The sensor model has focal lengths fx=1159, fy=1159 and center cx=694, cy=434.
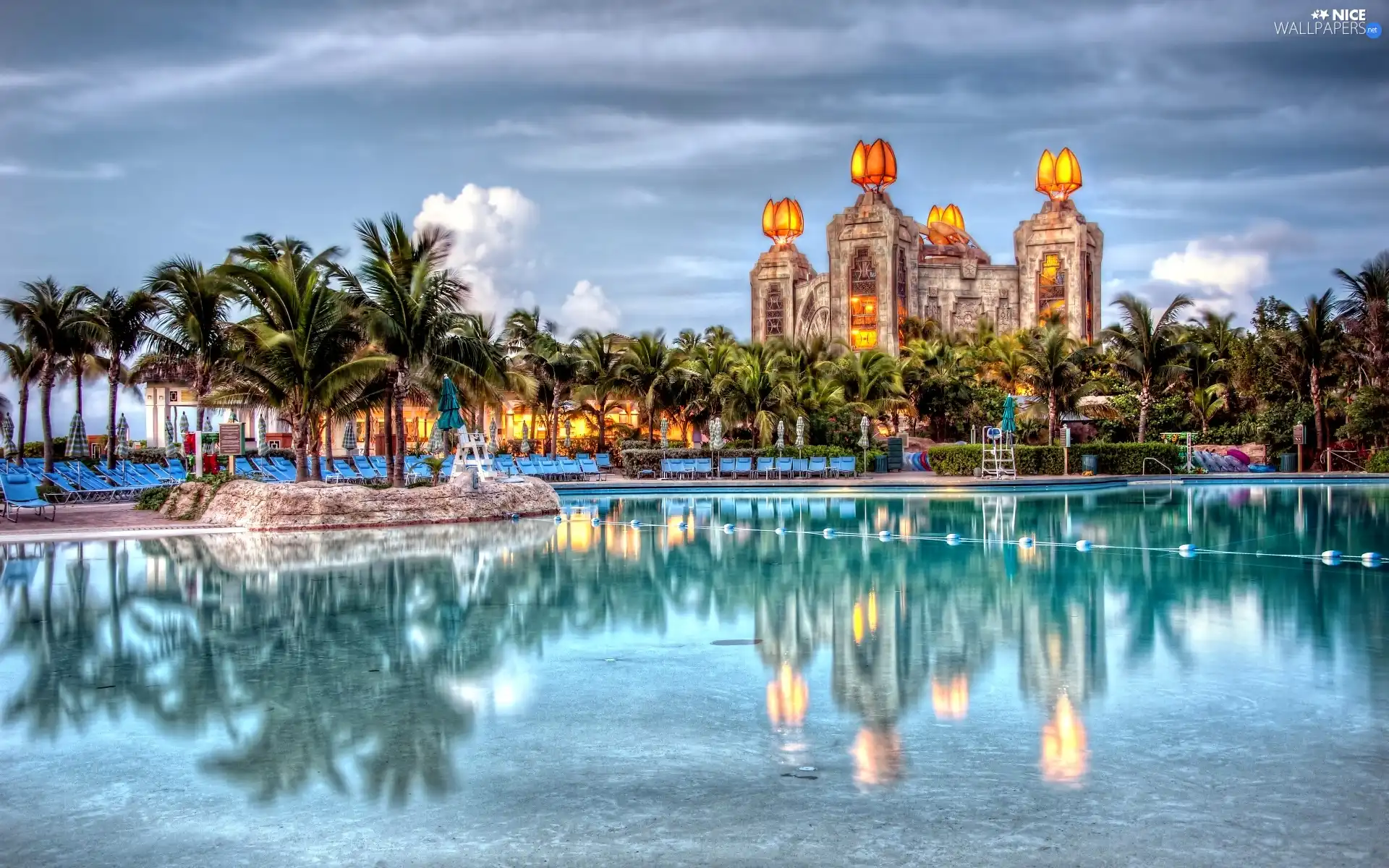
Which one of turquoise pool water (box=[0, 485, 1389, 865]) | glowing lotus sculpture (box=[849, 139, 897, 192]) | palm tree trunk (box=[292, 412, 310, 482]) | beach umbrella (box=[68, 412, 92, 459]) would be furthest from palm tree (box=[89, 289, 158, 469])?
glowing lotus sculpture (box=[849, 139, 897, 192])

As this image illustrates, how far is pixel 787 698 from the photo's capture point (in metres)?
5.59

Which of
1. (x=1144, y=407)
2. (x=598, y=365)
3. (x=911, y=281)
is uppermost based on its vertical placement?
(x=911, y=281)

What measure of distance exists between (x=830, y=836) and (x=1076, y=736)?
1635 millimetres

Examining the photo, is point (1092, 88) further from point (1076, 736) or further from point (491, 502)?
point (1076, 736)

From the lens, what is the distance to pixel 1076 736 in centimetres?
487

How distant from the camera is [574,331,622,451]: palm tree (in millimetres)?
32688

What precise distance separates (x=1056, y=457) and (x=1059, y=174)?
4548 cm

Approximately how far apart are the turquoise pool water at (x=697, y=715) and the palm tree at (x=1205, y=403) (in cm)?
2678

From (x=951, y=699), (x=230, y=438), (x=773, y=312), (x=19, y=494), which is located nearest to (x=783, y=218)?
(x=773, y=312)

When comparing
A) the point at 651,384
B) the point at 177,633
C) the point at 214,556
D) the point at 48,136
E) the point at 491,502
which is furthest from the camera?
the point at 651,384

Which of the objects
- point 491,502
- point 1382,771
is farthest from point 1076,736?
point 491,502

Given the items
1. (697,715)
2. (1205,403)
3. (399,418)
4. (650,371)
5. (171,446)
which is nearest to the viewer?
(697,715)

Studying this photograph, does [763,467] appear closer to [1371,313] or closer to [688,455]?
[688,455]

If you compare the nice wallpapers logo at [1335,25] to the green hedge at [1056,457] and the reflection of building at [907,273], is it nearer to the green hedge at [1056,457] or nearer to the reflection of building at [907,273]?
the green hedge at [1056,457]
